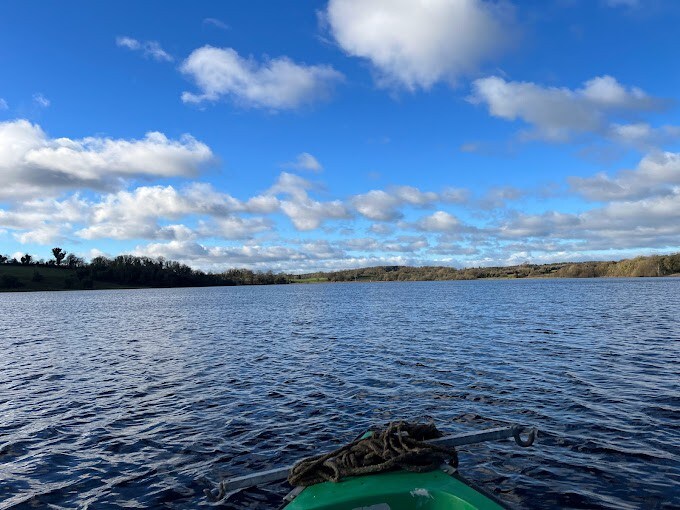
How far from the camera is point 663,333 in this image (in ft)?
125

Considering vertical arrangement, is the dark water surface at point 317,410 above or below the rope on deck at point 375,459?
below

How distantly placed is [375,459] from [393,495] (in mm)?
1052

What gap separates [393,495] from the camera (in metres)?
7.41

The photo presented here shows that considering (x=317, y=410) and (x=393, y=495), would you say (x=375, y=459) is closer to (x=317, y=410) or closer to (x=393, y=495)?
(x=393, y=495)

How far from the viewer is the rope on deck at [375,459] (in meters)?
8.16

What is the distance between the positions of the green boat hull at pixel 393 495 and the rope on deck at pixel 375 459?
0.21 m

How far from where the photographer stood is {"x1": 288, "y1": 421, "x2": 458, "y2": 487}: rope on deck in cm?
816

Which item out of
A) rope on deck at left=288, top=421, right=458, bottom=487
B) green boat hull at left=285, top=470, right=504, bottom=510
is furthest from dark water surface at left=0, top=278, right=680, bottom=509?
green boat hull at left=285, top=470, right=504, bottom=510

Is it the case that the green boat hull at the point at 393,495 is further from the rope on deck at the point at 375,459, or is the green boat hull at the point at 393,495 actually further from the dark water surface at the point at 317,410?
the dark water surface at the point at 317,410

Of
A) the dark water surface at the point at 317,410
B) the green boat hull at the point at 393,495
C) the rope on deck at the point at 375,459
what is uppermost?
the rope on deck at the point at 375,459

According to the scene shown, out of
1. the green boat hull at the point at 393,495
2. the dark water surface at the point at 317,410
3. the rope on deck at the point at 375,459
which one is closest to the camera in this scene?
the green boat hull at the point at 393,495

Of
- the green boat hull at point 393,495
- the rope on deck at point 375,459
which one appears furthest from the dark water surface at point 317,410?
the green boat hull at point 393,495

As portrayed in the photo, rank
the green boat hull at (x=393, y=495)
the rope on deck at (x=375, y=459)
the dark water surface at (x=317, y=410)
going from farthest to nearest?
the dark water surface at (x=317, y=410) → the rope on deck at (x=375, y=459) → the green boat hull at (x=393, y=495)

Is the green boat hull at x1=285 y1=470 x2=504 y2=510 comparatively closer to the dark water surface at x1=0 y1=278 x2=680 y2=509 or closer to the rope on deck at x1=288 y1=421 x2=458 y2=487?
the rope on deck at x1=288 y1=421 x2=458 y2=487
